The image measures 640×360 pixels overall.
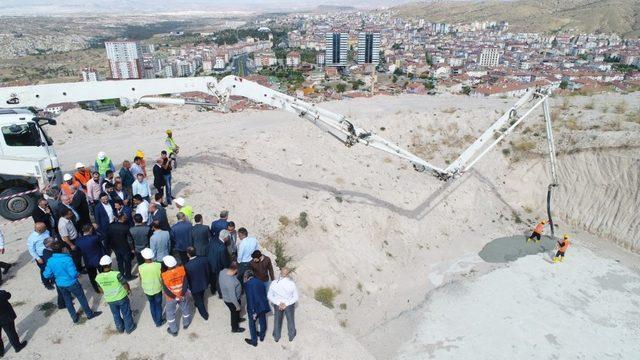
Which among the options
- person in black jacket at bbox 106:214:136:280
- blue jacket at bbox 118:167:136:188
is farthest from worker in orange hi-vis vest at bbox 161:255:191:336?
blue jacket at bbox 118:167:136:188

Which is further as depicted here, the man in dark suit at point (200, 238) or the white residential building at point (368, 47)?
the white residential building at point (368, 47)

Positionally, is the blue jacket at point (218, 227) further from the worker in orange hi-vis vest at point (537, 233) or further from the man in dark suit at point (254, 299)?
the worker in orange hi-vis vest at point (537, 233)

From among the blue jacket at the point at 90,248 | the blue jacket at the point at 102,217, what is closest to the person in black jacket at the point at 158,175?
the blue jacket at the point at 102,217

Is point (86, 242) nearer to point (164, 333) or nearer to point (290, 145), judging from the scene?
point (164, 333)

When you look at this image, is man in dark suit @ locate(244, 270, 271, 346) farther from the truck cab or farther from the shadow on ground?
the shadow on ground

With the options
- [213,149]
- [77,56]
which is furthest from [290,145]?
[77,56]

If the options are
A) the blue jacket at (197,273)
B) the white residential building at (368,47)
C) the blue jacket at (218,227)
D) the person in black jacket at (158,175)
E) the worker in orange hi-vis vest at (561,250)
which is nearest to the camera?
the blue jacket at (197,273)
